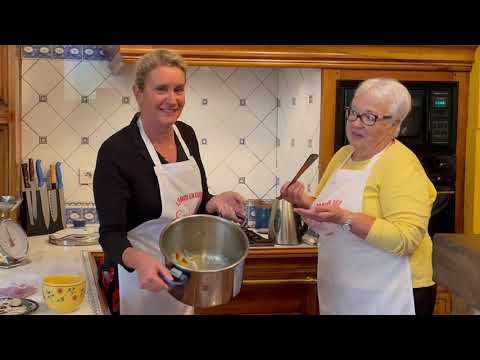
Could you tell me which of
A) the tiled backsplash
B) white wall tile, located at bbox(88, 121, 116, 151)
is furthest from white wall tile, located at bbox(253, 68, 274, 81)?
white wall tile, located at bbox(88, 121, 116, 151)

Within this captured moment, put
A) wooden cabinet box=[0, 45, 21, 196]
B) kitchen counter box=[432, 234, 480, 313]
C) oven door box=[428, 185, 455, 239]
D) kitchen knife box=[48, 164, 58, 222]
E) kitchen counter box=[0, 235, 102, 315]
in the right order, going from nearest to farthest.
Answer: kitchen counter box=[432, 234, 480, 313] < kitchen counter box=[0, 235, 102, 315] < wooden cabinet box=[0, 45, 21, 196] < oven door box=[428, 185, 455, 239] < kitchen knife box=[48, 164, 58, 222]

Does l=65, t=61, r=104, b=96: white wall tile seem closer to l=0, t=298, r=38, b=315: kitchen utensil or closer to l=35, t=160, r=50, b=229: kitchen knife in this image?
l=35, t=160, r=50, b=229: kitchen knife

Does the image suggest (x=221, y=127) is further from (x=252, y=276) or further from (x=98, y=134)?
(x=252, y=276)

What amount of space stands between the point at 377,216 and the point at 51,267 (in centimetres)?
94

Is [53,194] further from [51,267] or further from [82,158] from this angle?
[51,267]

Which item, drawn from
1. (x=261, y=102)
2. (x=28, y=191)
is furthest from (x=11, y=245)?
(x=261, y=102)

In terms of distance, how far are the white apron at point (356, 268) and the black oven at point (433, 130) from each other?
0.75 m

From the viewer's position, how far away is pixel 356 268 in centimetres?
149

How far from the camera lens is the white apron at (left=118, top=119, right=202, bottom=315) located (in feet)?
4.69

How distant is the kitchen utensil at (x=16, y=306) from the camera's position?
1.20 m

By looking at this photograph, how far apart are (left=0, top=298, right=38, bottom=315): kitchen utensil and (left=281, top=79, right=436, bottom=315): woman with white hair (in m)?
0.59

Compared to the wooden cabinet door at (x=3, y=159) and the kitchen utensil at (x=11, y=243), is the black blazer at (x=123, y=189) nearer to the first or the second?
the kitchen utensil at (x=11, y=243)

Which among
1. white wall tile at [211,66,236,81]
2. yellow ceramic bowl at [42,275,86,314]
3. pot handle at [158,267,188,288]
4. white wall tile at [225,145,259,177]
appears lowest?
yellow ceramic bowl at [42,275,86,314]
